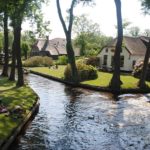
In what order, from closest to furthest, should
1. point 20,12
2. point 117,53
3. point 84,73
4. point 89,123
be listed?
point 89,123
point 20,12
point 117,53
point 84,73

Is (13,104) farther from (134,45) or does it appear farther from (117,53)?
(134,45)

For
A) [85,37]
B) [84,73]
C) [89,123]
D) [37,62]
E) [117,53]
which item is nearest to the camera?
[89,123]

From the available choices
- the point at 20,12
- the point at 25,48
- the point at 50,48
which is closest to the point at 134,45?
the point at 20,12

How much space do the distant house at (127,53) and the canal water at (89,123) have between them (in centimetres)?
2149

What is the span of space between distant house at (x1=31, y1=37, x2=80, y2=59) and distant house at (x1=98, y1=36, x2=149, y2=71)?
37744 mm

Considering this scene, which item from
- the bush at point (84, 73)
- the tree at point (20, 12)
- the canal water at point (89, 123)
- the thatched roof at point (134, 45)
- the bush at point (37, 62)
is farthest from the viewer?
the bush at point (37, 62)

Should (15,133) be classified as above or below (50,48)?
below

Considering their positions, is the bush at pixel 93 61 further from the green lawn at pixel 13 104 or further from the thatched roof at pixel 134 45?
the green lawn at pixel 13 104

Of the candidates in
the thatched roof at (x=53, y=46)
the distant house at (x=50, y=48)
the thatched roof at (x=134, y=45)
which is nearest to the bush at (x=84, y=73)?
the thatched roof at (x=134, y=45)

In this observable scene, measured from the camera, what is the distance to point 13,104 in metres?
24.5

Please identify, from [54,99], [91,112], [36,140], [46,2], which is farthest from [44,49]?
[36,140]

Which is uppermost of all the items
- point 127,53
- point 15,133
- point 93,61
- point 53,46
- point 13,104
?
point 53,46

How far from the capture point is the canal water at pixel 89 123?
18203 millimetres

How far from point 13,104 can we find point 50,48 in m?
75.2
